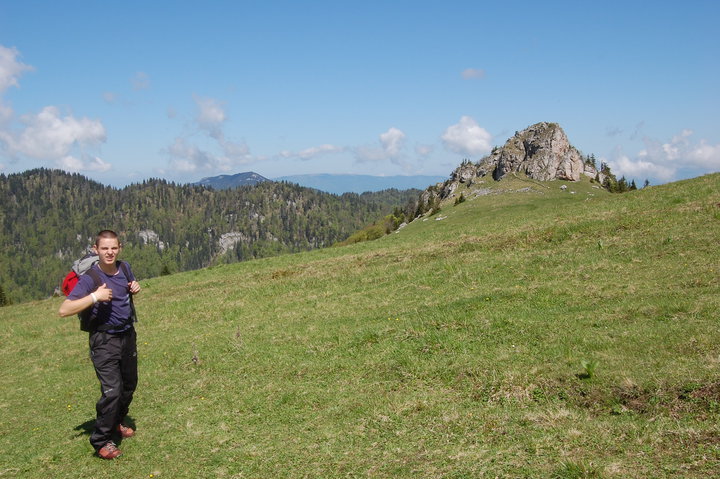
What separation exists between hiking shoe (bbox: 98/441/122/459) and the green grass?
0.22 metres

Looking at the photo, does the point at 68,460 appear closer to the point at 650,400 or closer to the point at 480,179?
the point at 650,400

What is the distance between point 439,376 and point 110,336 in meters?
7.33

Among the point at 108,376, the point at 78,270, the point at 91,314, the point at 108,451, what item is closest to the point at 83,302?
the point at 91,314

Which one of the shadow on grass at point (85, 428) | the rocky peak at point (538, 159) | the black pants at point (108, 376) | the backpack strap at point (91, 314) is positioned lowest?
the shadow on grass at point (85, 428)

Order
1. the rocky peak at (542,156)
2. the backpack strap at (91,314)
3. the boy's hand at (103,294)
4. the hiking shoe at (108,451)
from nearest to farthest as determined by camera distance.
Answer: the boy's hand at (103,294)
the backpack strap at (91,314)
the hiking shoe at (108,451)
the rocky peak at (542,156)

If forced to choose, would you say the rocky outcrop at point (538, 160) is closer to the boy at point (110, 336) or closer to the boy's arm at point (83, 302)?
the boy at point (110, 336)

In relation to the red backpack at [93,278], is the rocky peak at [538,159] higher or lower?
higher

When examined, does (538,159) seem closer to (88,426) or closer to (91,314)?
(88,426)

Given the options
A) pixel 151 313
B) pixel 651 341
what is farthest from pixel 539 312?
pixel 151 313

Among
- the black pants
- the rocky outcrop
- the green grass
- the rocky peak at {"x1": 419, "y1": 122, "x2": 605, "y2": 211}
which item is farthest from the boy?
the rocky outcrop

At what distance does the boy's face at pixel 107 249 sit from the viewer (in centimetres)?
915

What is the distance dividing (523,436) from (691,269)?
1219 cm

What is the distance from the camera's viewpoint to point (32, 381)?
17812 millimetres

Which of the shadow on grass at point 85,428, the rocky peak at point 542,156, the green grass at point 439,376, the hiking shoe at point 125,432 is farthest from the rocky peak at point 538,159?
the hiking shoe at point 125,432
